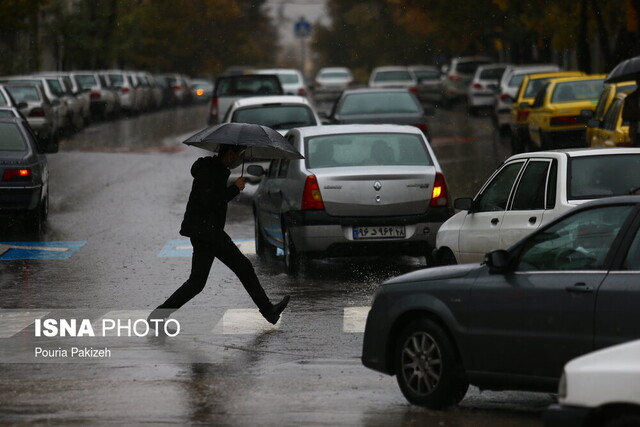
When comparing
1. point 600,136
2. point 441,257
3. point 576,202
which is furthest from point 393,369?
point 600,136

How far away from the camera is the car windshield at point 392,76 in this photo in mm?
59969

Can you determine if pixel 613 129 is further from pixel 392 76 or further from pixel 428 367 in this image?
pixel 392 76

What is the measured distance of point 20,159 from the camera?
19375 mm

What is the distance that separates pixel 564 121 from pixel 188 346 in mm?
17237

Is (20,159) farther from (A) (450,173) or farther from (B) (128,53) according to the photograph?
(B) (128,53)

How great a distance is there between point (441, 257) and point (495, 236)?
1.05 metres

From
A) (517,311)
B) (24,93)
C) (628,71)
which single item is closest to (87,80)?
(24,93)

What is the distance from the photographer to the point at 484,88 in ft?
168

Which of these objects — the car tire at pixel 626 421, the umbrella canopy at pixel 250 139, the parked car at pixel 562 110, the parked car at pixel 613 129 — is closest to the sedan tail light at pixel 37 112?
the parked car at pixel 562 110

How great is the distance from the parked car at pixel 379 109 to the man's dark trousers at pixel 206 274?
1686cm

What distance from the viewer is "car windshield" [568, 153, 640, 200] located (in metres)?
12.0

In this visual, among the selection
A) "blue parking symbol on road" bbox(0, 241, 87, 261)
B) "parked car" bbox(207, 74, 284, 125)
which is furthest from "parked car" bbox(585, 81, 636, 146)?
"parked car" bbox(207, 74, 284, 125)

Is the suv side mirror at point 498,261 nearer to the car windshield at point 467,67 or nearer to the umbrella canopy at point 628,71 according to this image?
the umbrella canopy at point 628,71

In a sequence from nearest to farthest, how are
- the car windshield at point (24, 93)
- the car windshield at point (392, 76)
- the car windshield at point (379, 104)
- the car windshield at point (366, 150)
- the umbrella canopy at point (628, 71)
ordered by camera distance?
the car windshield at point (366, 150), the umbrella canopy at point (628, 71), the car windshield at point (379, 104), the car windshield at point (24, 93), the car windshield at point (392, 76)
